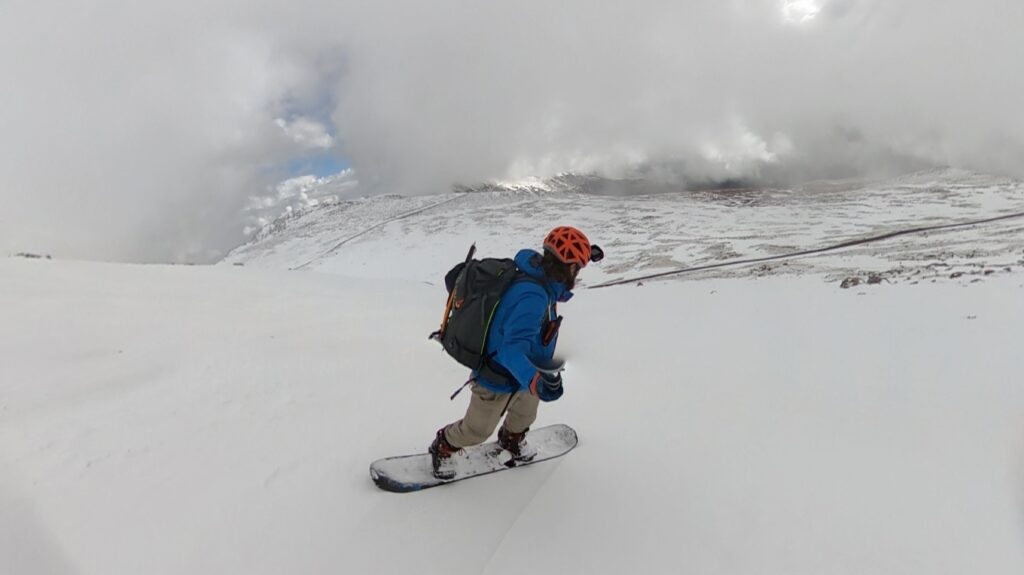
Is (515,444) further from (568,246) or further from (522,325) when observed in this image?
(568,246)

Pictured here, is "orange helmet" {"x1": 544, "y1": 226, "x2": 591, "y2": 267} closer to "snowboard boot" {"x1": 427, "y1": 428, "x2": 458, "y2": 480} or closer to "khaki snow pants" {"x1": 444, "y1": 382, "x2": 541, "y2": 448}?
"khaki snow pants" {"x1": 444, "y1": 382, "x2": 541, "y2": 448}

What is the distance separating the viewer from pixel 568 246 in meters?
3.41


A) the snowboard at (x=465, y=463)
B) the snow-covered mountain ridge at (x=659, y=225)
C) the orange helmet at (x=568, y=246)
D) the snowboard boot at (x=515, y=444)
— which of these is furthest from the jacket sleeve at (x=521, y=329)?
the snow-covered mountain ridge at (x=659, y=225)

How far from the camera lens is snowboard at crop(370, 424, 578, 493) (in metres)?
3.92

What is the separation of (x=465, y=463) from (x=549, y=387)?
4.04ft

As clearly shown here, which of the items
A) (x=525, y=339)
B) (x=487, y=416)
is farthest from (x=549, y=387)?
(x=487, y=416)

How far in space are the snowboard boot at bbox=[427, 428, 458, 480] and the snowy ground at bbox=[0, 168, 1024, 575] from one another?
6.6 inches

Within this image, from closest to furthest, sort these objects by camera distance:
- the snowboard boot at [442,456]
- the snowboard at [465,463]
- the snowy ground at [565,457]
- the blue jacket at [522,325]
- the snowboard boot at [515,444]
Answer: the snowy ground at [565,457]
the blue jacket at [522,325]
the snowboard at [465,463]
the snowboard boot at [442,456]
the snowboard boot at [515,444]

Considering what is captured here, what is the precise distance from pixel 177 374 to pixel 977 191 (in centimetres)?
8834

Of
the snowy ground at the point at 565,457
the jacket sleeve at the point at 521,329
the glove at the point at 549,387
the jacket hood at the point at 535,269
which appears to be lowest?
the snowy ground at the point at 565,457

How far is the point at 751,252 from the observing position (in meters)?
37.2

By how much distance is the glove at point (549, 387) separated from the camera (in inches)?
136

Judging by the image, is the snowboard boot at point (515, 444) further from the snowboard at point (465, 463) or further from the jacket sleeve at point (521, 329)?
the jacket sleeve at point (521, 329)

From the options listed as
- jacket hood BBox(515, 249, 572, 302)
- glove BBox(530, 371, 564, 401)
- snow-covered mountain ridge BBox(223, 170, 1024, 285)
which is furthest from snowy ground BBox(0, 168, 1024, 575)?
snow-covered mountain ridge BBox(223, 170, 1024, 285)
